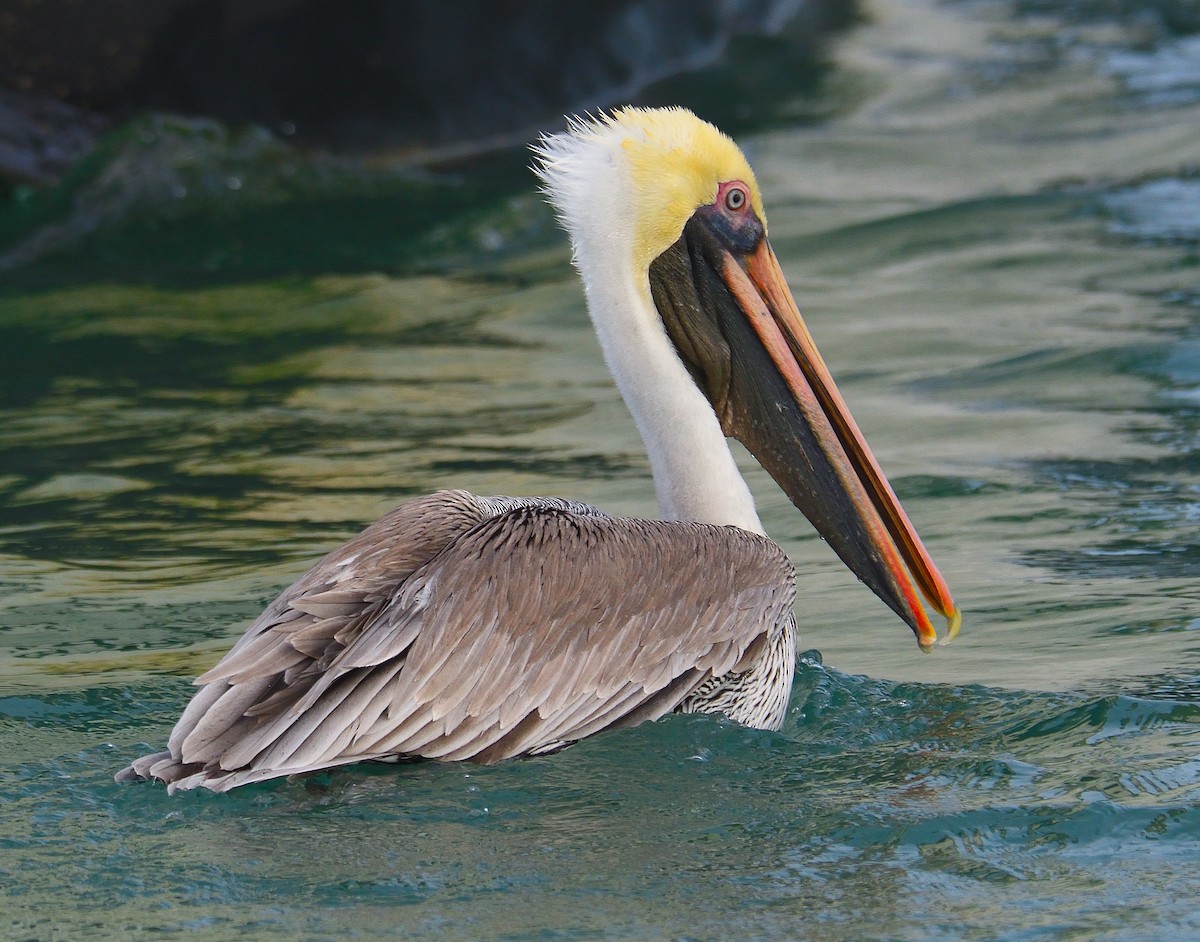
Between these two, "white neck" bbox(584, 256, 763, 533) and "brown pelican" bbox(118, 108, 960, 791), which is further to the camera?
"white neck" bbox(584, 256, 763, 533)

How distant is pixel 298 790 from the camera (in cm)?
332

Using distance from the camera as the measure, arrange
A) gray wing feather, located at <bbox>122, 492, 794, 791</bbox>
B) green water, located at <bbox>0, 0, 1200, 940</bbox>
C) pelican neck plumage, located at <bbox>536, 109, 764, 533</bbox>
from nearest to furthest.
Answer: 1. green water, located at <bbox>0, 0, 1200, 940</bbox>
2. gray wing feather, located at <bbox>122, 492, 794, 791</bbox>
3. pelican neck plumage, located at <bbox>536, 109, 764, 533</bbox>

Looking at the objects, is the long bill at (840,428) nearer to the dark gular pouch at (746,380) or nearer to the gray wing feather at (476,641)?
the dark gular pouch at (746,380)

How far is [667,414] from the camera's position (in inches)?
162

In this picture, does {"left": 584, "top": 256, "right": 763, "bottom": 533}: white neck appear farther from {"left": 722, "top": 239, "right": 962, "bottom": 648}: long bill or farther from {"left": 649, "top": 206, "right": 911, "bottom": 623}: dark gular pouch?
{"left": 722, "top": 239, "right": 962, "bottom": 648}: long bill

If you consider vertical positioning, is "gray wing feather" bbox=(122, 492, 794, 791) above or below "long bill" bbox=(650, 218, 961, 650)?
below

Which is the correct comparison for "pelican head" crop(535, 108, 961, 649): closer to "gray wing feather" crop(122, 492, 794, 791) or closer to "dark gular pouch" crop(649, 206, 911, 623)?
"dark gular pouch" crop(649, 206, 911, 623)

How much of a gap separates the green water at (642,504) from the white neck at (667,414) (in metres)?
0.50

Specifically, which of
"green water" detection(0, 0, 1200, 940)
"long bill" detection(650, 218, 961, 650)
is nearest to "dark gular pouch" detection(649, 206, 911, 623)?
"long bill" detection(650, 218, 961, 650)

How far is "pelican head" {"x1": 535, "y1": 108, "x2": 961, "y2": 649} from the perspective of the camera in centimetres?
409

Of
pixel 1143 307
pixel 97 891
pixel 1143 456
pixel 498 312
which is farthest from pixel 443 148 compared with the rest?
pixel 97 891

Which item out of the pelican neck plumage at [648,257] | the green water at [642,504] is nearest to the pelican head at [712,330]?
the pelican neck plumage at [648,257]

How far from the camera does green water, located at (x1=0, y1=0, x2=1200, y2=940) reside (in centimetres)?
306

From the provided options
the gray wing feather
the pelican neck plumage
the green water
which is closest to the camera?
the green water
